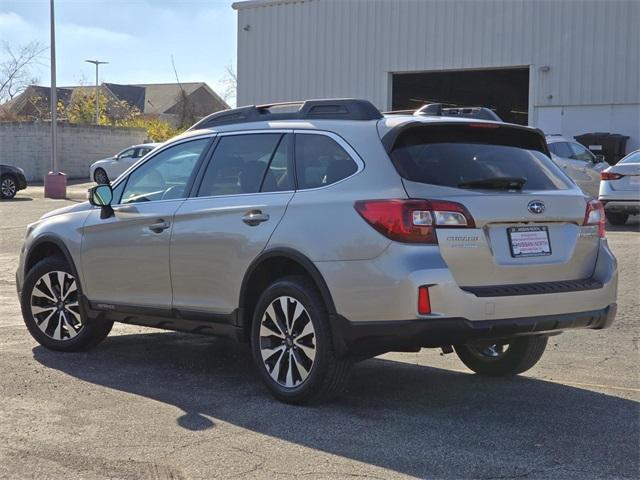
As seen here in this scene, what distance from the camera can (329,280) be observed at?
17.1ft

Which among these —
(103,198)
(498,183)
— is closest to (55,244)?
(103,198)

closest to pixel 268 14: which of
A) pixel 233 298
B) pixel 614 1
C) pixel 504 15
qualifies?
pixel 504 15

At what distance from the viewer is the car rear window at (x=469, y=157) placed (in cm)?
523

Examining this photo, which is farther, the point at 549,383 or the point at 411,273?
the point at 549,383

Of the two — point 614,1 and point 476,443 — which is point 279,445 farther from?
point 614,1

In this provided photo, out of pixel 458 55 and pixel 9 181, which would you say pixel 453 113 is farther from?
pixel 458 55

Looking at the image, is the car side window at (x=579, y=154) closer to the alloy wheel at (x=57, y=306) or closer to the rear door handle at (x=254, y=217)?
the alloy wheel at (x=57, y=306)

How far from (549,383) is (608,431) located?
1.17m

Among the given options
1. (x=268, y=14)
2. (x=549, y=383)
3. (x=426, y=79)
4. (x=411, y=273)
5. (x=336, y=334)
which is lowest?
(x=549, y=383)

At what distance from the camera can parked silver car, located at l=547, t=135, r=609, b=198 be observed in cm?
1855

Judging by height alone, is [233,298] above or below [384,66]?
below

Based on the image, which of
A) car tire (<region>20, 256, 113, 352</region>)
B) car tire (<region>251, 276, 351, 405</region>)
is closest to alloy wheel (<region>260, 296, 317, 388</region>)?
car tire (<region>251, 276, 351, 405</region>)

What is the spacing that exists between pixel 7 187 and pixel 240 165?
2266 cm

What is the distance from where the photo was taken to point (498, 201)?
5133 mm
